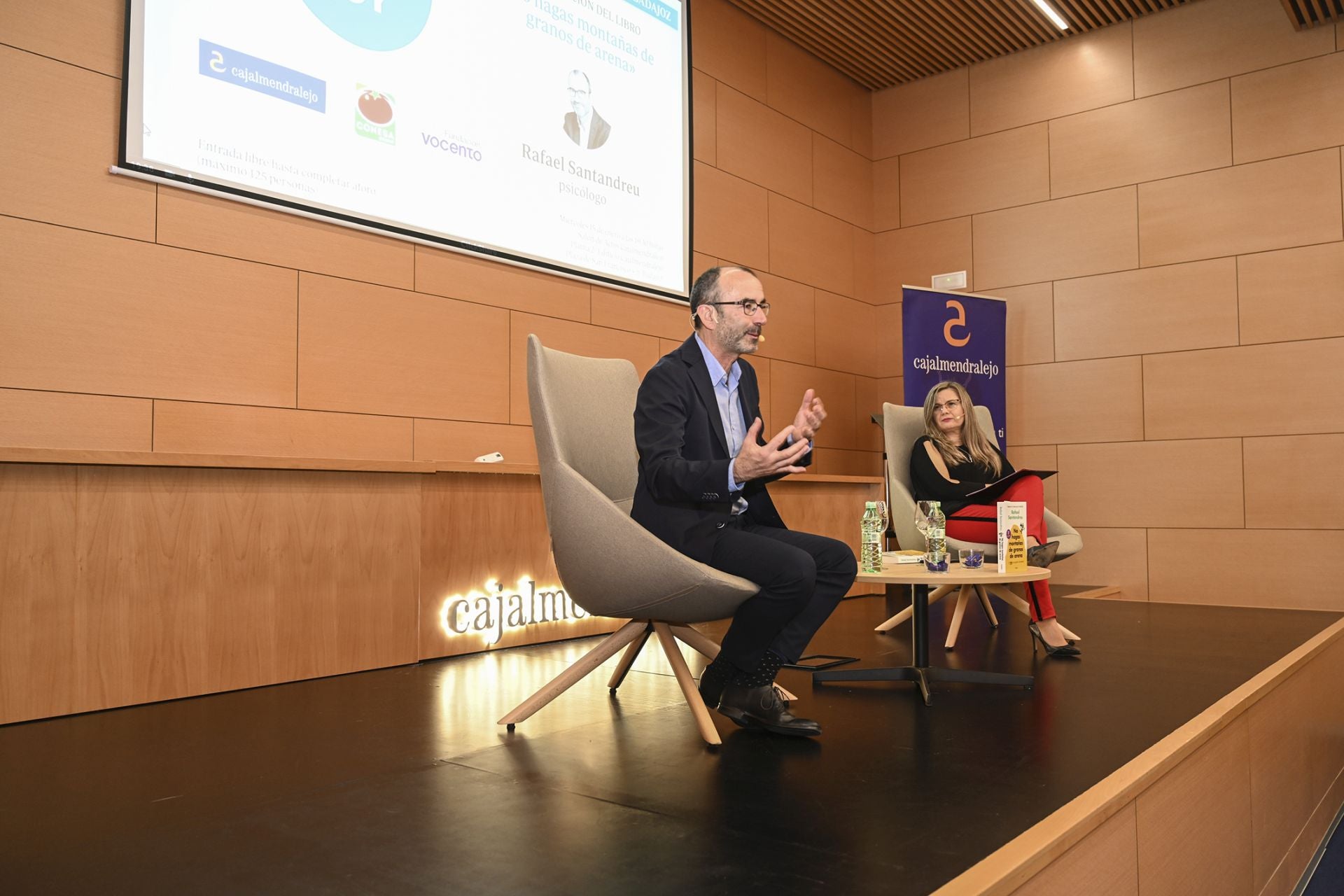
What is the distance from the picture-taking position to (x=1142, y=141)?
612cm

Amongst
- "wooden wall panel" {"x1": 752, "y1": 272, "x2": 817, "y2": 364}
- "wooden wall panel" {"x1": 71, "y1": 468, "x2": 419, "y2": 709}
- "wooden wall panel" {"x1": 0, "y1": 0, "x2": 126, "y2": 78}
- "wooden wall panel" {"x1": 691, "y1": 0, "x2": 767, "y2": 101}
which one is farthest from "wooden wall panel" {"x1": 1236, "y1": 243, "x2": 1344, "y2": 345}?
"wooden wall panel" {"x1": 0, "y1": 0, "x2": 126, "y2": 78}

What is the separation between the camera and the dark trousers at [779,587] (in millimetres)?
2211

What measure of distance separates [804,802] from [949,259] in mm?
5728

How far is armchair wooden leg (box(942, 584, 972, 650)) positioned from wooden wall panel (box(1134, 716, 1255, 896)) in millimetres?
1173

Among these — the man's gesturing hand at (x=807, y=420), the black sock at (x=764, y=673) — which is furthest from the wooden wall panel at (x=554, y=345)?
the man's gesturing hand at (x=807, y=420)

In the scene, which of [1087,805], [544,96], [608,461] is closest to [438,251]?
[544,96]

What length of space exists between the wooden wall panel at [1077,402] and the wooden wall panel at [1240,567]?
2.29 feet

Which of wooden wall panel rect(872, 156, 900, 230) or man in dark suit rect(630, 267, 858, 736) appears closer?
man in dark suit rect(630, 267, 858, 736)

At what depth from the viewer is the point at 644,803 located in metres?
1.77

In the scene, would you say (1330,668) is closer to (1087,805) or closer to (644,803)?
(1087,805)

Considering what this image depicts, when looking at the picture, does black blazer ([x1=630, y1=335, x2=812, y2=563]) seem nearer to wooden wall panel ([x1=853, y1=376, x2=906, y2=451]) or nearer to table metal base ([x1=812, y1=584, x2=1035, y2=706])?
table metal base ([x1=812, y1=584, x2=1035, y2=706])

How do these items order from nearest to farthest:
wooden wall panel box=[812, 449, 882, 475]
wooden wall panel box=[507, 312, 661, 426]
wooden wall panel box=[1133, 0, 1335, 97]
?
wooden wall panel box=[507, 312, 661, 426], wooden wall panel box=[1133, 0, 1335, 97], wooden wall panel box=[812, 449, 882, 475]

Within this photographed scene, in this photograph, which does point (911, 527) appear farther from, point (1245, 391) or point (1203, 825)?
point (1245, 391)

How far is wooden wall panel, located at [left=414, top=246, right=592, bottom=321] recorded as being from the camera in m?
4.28
